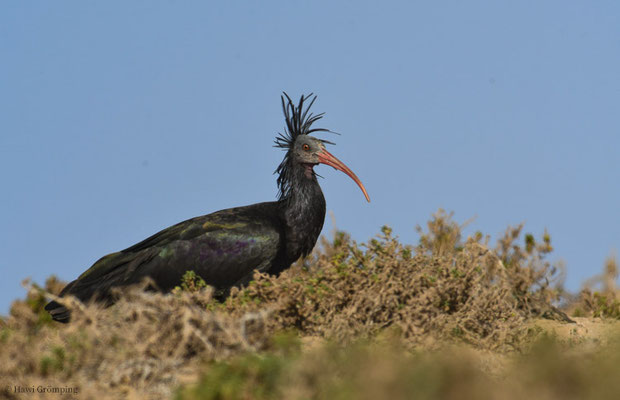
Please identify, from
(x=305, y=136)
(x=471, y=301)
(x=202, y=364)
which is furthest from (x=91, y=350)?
(x=305, y=136)

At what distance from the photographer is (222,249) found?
9047 millimetres

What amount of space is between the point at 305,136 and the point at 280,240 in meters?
1.68

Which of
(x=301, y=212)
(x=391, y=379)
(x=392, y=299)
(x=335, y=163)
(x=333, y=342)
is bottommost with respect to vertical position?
(x=391, y=379)

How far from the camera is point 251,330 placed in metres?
5.45

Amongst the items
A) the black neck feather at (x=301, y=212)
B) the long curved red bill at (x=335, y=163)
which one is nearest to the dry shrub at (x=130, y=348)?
the black neck feather at (x=301, y=212)

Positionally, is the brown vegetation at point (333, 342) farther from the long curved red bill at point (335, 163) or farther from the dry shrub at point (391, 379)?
the long curved red bill at point (335, 163)

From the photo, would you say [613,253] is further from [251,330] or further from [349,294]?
[251,330]

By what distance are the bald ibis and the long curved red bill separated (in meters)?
0.35

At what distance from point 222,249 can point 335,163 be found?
7.06ft

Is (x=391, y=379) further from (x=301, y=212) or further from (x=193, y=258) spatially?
(x=301, y=212)

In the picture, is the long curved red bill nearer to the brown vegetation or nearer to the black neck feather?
the black neck feather

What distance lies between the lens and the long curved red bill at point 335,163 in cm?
1017

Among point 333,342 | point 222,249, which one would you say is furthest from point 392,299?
point 222,249

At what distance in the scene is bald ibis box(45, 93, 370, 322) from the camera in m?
8.90
